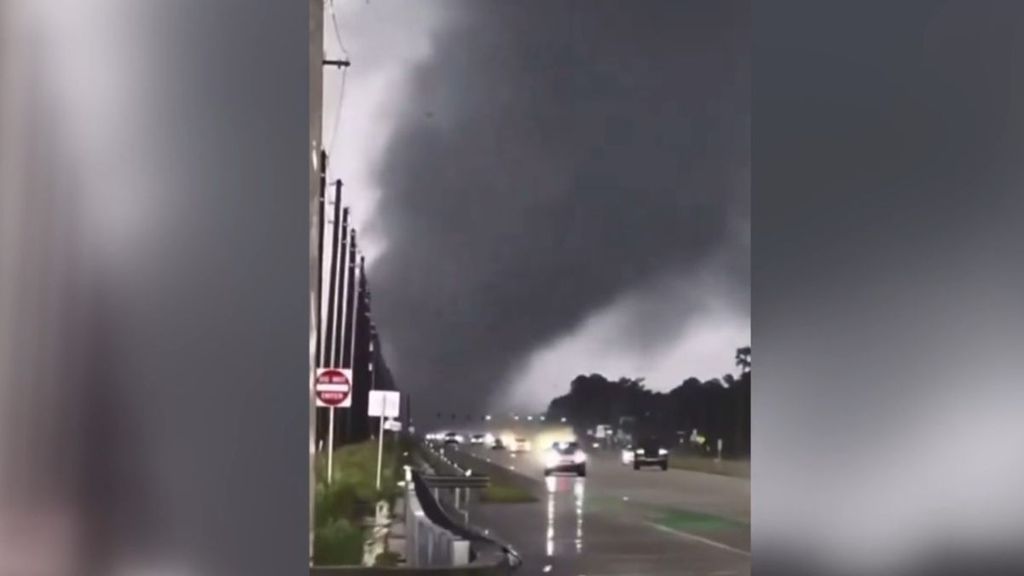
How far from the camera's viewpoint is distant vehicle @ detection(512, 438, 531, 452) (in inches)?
143

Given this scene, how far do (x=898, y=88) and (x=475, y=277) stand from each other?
1.50m

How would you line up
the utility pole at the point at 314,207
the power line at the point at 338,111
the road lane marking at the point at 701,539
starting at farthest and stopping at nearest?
the road lane marking at the point at 701,539, the power line at the point at 338,111, the utility pole at the point at 314,207

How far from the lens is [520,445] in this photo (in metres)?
3.64

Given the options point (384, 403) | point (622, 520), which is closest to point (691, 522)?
point (622, 520)

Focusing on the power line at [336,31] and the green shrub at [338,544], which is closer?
the green shrub at [338,544]

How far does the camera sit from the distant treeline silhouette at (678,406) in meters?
3.62

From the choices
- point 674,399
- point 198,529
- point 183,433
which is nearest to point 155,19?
point 183,433

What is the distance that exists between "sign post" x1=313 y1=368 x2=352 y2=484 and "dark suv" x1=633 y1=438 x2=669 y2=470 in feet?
3.17

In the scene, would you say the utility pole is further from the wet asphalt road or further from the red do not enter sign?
the wet asphalt road

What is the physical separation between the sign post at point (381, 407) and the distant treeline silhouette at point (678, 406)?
0.51 meters

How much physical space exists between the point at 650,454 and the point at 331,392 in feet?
3.53

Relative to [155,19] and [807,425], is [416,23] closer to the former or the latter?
[155,19]

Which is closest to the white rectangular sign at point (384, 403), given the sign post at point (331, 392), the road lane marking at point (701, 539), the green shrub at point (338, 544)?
the sign post at point (331, 392)

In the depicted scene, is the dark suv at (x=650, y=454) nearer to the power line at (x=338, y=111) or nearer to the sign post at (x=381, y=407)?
the sign post at (x=381, y=407)
